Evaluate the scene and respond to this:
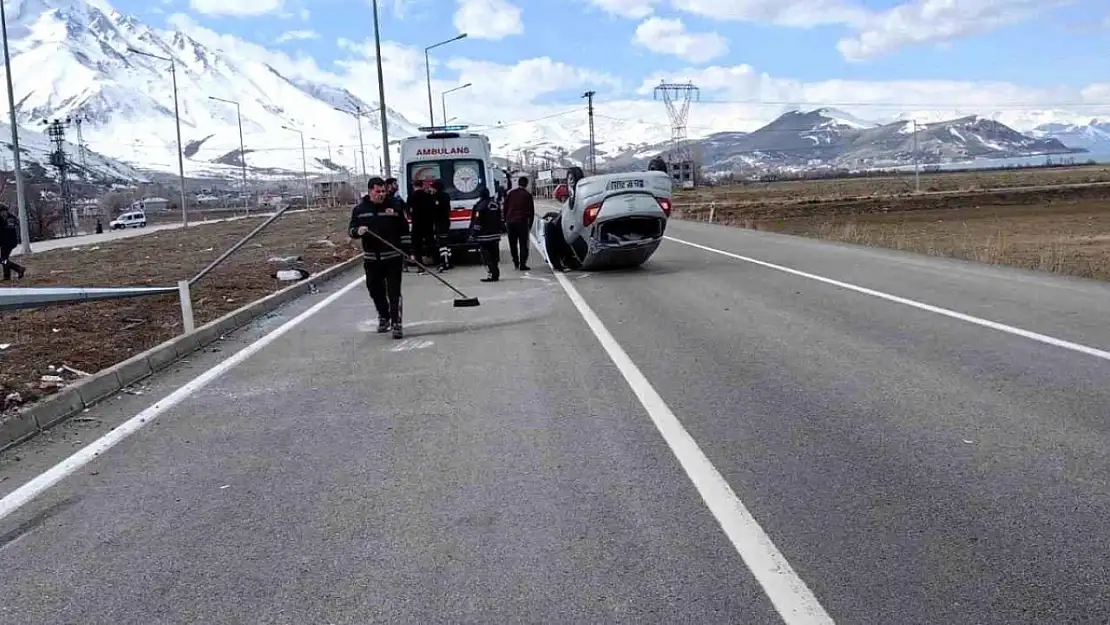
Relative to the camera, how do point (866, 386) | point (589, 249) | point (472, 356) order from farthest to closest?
point (589, 249) < point (472, 356) < point (866, 386)

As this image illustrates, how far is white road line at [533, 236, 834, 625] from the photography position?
3.99 meters

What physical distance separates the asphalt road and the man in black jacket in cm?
108

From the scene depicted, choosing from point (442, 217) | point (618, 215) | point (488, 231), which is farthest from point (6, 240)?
point (618, 215)

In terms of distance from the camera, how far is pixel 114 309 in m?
15.4

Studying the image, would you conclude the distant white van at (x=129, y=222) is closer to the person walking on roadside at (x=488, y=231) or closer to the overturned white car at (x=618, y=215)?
the person walking on roadside at (x=488, y=231)

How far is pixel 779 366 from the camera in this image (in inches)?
348

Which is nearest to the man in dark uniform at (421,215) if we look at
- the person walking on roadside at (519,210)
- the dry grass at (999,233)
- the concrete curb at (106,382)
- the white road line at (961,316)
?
the person walking on roadside at (519,210)

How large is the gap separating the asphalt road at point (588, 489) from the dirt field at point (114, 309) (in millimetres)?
1432

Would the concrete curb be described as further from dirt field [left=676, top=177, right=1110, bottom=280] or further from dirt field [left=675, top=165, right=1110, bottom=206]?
dirt field [left=675, top=165, right=1110, bottom=206]

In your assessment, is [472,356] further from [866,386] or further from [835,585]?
[835,585]

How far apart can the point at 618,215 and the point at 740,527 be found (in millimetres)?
12960

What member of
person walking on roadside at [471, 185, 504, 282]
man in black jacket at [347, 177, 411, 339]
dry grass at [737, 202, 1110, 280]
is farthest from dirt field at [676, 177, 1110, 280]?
man in black jacket at [347, 177, 411, 339]

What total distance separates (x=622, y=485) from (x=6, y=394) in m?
5.43

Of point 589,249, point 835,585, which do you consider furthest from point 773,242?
point 835,585
